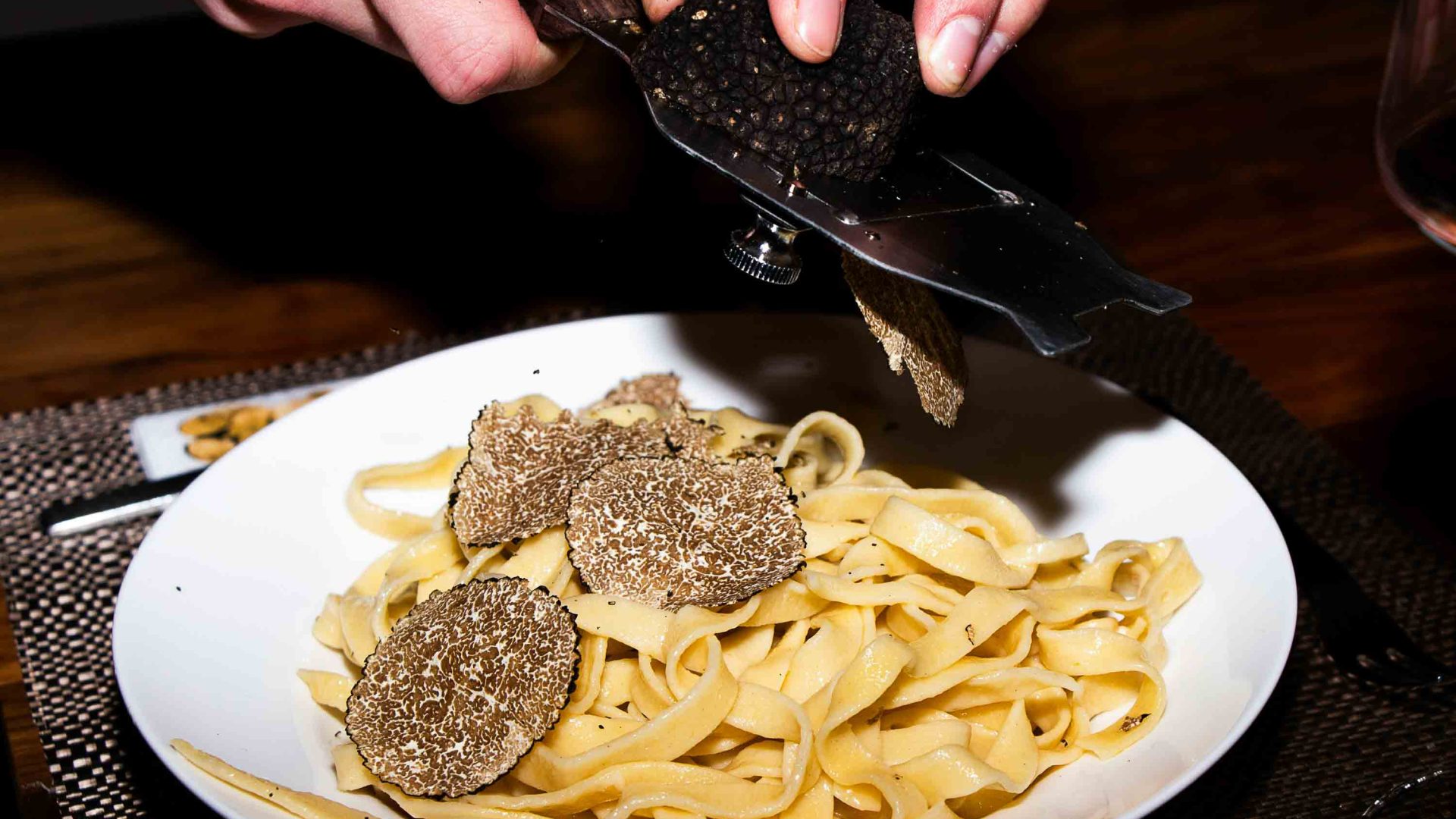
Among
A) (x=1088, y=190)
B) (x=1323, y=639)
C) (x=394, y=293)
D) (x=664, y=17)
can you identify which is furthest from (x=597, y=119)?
(x=1323, y=639)

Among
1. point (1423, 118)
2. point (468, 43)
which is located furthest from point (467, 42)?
point (1423, 118)

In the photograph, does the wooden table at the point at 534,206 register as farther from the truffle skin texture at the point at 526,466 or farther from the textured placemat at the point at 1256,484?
the truffle skin texture at the point at 526,466

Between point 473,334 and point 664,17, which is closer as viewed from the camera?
point 664,17

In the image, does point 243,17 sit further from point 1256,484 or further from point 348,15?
point 1256,484

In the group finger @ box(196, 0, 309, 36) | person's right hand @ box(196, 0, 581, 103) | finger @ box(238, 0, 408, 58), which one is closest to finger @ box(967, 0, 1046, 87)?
person's right hand @ box(196, 0, 581, 103)

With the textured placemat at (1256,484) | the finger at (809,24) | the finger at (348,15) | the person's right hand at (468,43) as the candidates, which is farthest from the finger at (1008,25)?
the textured placemat at (1256,484)

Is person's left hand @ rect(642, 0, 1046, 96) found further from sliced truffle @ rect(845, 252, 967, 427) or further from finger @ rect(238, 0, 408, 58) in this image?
finger @ rect(238, 0, 408, 58)

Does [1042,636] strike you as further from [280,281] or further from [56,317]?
[56,317]
